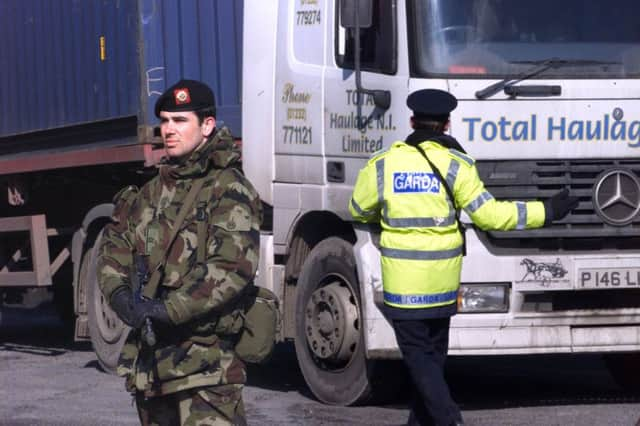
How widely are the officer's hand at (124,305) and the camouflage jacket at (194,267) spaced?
1.6 inches

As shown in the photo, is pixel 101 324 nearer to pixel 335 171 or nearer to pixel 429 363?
pixel 335 171

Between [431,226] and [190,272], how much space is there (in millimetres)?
2310

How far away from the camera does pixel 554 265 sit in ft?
28.0

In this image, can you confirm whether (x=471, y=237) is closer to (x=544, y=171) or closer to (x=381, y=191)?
(x=544, y=171)

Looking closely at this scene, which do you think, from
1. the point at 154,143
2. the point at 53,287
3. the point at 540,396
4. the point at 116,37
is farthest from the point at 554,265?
the point at 53,287

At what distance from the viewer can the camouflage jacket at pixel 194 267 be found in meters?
4.87

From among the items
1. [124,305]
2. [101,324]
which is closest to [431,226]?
[124,305]

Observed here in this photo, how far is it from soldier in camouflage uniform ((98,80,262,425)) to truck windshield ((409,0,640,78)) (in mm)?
3566

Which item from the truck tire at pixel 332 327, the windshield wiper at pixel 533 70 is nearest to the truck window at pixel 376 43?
the windshield wiper at pixel 533 70

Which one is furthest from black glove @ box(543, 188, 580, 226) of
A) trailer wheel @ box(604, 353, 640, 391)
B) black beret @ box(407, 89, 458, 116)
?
trailer wheel @ box(604, 353, 640, 391)

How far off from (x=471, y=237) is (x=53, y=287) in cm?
590

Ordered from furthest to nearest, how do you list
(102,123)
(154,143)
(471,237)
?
1. (102,123)
2. (154,143)
3. (471,237)

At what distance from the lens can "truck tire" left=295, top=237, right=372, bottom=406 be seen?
29.1 feet

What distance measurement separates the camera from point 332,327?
901cm
